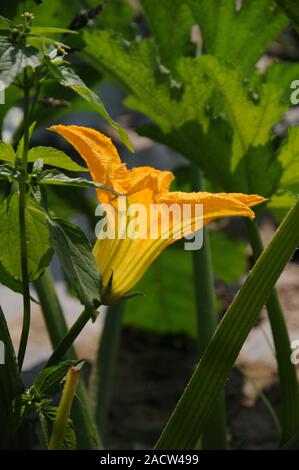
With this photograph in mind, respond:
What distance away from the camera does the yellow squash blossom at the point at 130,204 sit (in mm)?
1017

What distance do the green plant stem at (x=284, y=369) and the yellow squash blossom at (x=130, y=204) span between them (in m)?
0.36

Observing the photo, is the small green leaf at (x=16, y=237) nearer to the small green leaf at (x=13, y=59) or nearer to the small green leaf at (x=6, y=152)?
the small green leaf at (x=6, y=152)

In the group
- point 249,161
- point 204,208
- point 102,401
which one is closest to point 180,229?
point 204,208

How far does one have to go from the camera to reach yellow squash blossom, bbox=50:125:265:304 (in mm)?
1017

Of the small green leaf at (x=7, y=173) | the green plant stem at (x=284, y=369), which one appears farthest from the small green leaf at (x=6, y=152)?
the green plant stem at (x=284, y=369)

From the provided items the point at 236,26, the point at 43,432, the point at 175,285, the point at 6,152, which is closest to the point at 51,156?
the point at 6,152

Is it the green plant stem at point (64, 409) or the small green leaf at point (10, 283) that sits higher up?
the small green leaf at point (10, 283)

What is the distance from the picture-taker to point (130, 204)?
1.07 m

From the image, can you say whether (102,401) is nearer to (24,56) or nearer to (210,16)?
(210,16)

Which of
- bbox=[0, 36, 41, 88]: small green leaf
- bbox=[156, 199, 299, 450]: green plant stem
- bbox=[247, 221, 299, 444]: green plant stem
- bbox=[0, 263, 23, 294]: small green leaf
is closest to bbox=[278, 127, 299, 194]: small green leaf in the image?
bbox=[247, 221, 299, 444]: green plant stem

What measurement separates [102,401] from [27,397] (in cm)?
83

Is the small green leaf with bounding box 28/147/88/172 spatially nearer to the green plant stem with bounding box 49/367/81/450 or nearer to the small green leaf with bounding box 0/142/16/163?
the small green leaf with bounding box 0/142/16/163

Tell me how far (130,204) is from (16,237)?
0.43ft

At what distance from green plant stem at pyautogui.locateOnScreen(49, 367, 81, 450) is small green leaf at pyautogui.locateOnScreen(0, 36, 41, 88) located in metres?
0.27
